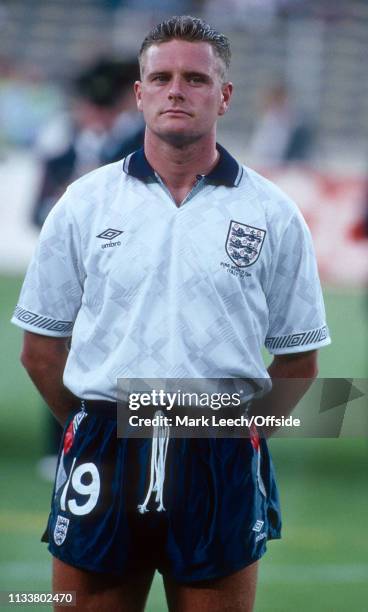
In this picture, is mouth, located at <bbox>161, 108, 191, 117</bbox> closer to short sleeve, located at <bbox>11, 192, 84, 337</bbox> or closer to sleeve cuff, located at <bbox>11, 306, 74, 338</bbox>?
short sleeve, located at <bbox>11, 192, 84, 337</bbox>

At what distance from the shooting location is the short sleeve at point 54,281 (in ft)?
12.1

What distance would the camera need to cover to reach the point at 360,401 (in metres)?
4.30

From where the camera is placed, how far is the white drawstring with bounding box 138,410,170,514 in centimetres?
360

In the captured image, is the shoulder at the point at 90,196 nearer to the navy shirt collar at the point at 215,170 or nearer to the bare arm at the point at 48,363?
the navy shirt collar at the point at 215,170

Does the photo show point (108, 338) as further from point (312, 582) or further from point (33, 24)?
point (33, 24)

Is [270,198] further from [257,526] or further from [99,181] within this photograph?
[257,526]

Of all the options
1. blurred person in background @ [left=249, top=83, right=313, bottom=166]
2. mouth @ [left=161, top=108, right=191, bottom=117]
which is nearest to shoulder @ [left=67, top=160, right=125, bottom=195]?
mouth @ [left=161, top=108, right=191, bottom=117]

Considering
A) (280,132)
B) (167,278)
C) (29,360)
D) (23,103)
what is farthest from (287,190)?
(167,278)

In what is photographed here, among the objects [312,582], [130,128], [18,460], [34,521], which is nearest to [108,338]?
[312,582]

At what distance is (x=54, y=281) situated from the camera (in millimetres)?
3732

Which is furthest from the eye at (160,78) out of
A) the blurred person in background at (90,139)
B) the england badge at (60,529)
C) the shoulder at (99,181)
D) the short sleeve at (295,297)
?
the blurred person in background at (90,139)

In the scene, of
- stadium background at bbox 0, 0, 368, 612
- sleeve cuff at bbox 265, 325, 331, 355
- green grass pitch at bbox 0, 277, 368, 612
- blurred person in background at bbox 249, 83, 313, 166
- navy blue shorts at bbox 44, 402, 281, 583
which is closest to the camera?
navy blue shorts at bbox 44, 402, 281, 583

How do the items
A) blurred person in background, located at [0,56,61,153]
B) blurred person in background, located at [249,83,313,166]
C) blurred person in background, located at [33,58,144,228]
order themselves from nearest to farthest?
blurred person in background, located at [33,58,144,228] → blurred person in background, located at [249,83,313,166] → blurred person in background, located at [0,56,61,153]

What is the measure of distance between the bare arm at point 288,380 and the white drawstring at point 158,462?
1.16 ft
